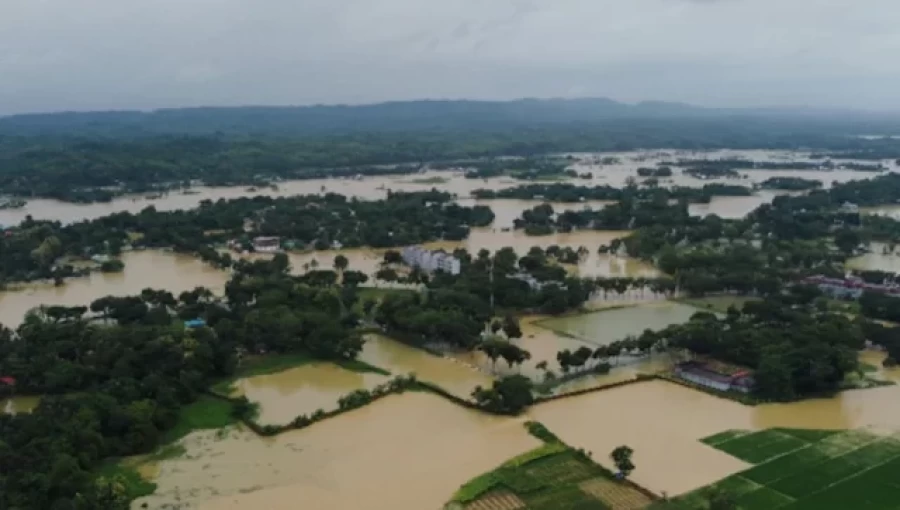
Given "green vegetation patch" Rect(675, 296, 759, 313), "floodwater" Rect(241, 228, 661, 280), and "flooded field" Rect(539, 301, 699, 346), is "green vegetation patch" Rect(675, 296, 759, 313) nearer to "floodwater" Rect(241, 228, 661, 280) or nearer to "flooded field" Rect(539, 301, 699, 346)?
"flooded field" Rect(539, 301, 699, 346)

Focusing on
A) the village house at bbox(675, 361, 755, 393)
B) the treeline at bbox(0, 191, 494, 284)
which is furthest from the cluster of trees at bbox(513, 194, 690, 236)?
the village house at bbox(675, 361, 755, 393)

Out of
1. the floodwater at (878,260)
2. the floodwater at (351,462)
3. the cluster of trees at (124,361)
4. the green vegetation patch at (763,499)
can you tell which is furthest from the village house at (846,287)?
the cluster of trees at (124,361)

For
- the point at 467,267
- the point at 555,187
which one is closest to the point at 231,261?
the point at 467,267

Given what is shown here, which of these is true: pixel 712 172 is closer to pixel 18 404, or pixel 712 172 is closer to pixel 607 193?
pixel 607 193

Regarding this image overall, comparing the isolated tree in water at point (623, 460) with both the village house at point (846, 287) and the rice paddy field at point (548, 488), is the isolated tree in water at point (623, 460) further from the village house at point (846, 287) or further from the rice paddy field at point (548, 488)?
the village house at point (846, 287)

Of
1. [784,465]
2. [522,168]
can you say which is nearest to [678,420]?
[784,465]

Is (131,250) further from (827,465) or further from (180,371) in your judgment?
(827,465)

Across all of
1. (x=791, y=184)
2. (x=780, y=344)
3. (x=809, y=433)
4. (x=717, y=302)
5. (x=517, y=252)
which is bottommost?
(x=809, y=433)
